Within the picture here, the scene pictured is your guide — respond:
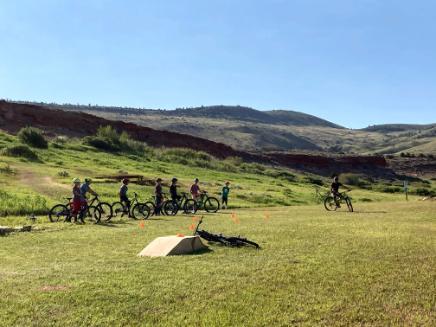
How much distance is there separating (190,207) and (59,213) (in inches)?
332

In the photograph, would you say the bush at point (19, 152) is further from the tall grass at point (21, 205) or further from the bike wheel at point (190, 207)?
the bike wheel at point (190, 207)

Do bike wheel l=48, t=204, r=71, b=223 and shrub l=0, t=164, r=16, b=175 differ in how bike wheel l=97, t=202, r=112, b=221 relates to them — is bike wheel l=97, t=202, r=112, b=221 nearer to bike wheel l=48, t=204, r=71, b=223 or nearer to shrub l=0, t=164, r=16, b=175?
bike wheel l=48, t=204, r=71, b=223

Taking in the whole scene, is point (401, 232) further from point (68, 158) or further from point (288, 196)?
point (68, 158)

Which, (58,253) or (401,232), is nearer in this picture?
(58,253)

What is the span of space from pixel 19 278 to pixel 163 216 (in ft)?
53.6

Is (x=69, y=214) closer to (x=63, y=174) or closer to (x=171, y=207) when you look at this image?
(x=171, y=207)

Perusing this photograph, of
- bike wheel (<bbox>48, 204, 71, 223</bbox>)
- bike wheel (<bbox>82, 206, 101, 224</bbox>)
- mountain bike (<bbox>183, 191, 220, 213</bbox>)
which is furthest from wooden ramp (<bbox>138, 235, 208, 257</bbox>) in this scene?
mountain bike (<bbox>183, 191, 220, 213</bbox>)

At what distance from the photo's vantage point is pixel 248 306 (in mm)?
9359

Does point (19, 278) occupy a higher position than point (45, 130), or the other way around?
point (45, 130)

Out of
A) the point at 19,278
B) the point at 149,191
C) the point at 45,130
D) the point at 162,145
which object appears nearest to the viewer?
the point at 19,278

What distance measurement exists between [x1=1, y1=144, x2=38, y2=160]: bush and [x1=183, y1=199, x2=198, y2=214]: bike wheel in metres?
28.0

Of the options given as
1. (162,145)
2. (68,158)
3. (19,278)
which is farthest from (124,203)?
(162,145)

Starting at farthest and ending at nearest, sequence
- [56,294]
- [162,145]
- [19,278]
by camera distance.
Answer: [162,145] → [19,278] → [56,294]

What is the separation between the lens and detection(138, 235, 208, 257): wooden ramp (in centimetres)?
1396
